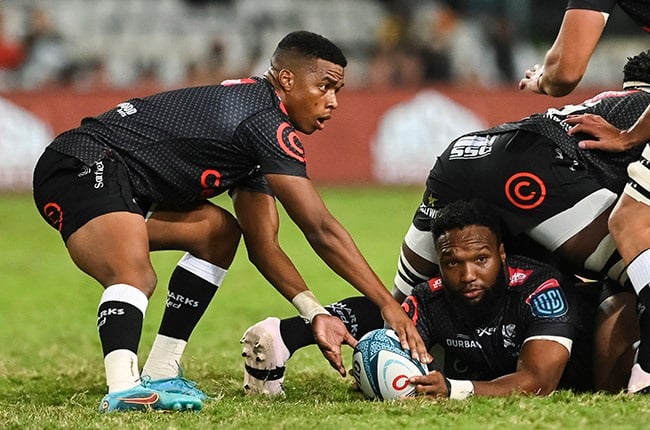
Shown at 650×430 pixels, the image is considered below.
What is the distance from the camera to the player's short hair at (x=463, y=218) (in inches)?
229

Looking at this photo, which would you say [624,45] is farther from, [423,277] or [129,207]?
[129,207]

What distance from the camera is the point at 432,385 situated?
5418 millimetres

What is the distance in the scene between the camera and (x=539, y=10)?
19375mm

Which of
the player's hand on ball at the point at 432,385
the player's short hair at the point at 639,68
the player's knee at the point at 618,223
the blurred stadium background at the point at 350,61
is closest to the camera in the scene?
the player's hand on ball at the point at 432,385

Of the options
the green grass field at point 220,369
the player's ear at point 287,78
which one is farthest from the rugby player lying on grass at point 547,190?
the player's ear at point 287,78

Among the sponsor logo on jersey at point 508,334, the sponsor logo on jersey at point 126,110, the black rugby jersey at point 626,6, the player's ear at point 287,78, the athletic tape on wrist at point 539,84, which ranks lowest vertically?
the sponsor logo on jersey at point 508,334

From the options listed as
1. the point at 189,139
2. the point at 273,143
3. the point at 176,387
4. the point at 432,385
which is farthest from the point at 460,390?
the point at 189,139

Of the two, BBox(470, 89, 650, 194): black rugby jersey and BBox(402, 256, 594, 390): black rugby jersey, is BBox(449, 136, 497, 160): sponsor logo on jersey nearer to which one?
BBox(470, 89, 650, 194): black rugby jersey

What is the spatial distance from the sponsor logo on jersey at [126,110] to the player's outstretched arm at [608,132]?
2.24 meters

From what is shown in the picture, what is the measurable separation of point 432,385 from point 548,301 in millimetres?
746

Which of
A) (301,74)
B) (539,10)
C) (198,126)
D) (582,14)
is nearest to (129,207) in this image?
(198,126)

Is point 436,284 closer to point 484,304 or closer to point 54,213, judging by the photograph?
point 484,304

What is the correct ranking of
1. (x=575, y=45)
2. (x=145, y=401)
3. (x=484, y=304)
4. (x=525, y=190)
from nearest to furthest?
(x=145, y=401), (x=575, y=45), (x=484, y=304), (x=525, y=190)

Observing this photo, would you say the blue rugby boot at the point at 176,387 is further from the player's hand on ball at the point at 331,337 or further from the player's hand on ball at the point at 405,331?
the player's hand on ball at the point at 405,331
